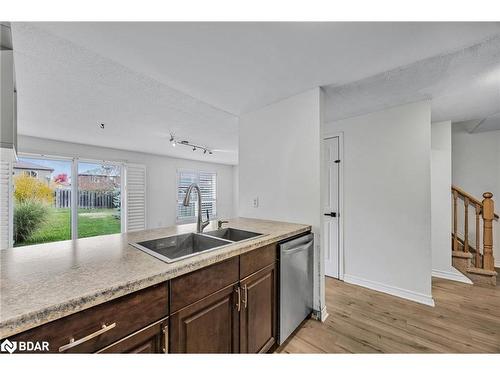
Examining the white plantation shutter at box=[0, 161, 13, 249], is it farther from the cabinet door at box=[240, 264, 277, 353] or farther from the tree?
the cabinet door at box=[240, 264, 277, 353]

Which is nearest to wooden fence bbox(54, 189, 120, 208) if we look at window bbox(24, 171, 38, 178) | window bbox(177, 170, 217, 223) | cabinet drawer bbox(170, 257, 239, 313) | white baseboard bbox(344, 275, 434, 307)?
window bbox(24, 171, 38, 178)

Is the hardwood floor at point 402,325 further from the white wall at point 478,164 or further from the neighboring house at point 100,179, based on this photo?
→ the neighboring house at point 100,179

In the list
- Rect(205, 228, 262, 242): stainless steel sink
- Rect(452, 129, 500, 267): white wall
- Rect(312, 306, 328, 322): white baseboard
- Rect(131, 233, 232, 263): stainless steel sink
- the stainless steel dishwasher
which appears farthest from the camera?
Rect(452, 129, 500, 267): white wall

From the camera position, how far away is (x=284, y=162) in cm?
215

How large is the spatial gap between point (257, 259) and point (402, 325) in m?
1.59

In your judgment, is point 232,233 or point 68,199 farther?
point 68,199

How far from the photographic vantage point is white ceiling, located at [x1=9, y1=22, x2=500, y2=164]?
1.22 m

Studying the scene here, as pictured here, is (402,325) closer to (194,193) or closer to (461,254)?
(461,254)

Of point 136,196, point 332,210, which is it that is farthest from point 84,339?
point 136,196

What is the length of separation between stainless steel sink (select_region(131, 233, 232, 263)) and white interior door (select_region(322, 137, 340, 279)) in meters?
1.87

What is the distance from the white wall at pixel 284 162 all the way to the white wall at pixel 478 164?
123 inches

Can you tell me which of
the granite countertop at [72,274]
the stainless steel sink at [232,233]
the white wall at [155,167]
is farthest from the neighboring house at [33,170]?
the stainless steel sink at [232,233]
